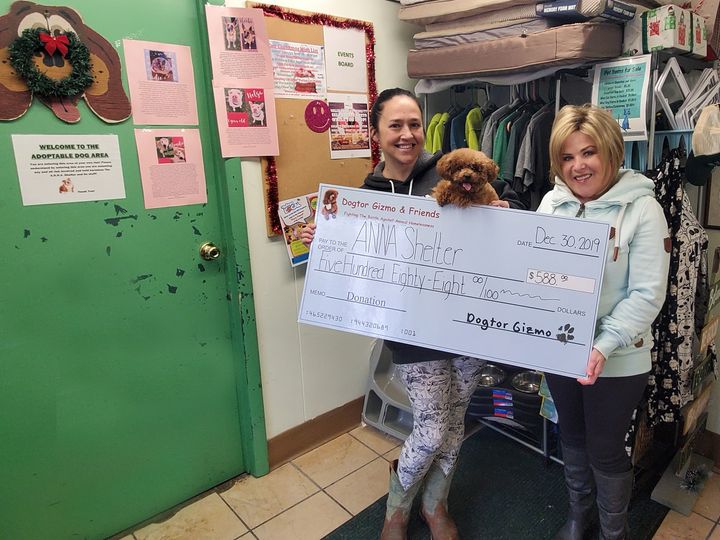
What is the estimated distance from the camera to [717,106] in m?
1.61

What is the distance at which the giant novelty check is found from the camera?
3.99 feet

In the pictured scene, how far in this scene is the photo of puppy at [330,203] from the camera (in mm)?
1381

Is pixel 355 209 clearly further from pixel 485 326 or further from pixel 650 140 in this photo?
pixel 650 140

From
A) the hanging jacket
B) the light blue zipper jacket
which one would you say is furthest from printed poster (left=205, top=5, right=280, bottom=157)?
the light blue zipper jacket

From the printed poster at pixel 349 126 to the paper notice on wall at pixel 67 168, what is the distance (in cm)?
85

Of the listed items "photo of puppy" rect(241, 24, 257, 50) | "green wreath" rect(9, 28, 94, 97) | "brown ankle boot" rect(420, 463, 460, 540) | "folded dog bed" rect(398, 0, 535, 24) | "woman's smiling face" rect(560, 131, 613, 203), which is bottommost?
"brown ankle boot" rect(420, 463, 460, 540)

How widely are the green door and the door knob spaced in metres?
0.02

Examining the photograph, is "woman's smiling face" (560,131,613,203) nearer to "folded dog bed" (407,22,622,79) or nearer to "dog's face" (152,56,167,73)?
"folded dog bed" (407,22,622,79)

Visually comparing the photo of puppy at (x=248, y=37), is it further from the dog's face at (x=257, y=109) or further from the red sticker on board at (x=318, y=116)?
the red sticker on board at (x=318, y=116)

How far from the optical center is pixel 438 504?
1663 mm

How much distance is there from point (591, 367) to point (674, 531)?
0.97 metres

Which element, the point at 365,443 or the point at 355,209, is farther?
the point at 365,443

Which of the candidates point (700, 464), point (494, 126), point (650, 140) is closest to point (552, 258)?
point (650, 140)

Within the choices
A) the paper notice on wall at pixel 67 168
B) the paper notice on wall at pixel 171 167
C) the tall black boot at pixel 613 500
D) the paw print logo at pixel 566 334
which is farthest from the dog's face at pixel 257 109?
the tall black boot at pixel 613 500
